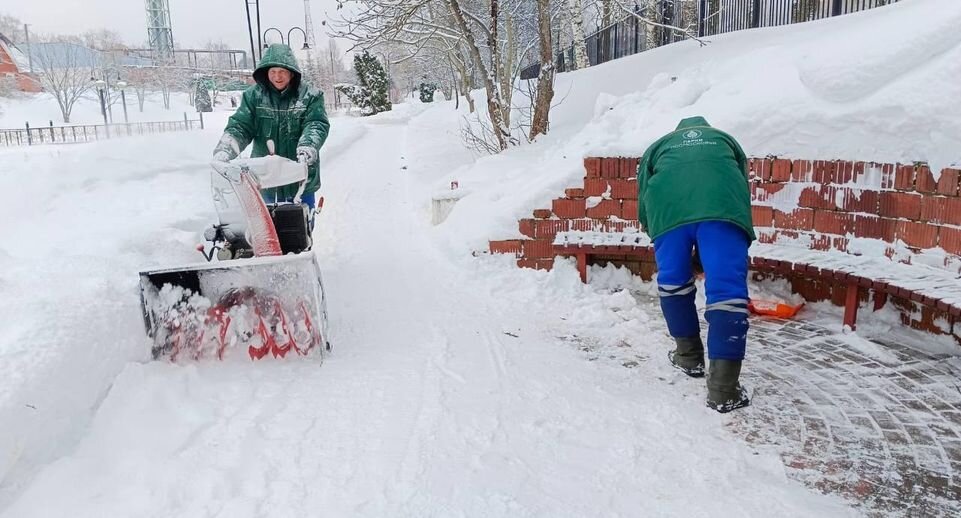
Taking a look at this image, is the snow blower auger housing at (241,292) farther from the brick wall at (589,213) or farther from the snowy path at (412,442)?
the brick wall at (589,213)

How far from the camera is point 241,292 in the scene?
3.77m

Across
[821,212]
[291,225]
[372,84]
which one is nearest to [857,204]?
[821,212]

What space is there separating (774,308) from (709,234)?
72.9 inches

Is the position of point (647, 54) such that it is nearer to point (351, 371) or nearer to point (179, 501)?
point (351, 371)

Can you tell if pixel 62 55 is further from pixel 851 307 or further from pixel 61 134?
pixel 851 307

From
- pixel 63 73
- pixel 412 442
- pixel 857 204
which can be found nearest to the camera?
pixel 412 442

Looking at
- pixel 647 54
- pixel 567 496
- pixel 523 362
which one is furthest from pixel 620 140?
pixel 647 54

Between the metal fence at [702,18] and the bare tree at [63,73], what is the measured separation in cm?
4909

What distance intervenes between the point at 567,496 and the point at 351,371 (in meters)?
1.67

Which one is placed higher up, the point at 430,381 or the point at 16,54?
the point at 16,54

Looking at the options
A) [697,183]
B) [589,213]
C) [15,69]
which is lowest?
[589,213]

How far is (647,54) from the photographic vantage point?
45.5ft

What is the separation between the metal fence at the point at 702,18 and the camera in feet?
37.4

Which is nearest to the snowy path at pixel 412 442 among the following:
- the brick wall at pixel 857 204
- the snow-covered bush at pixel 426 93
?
the brick wall at pixel 857 204
